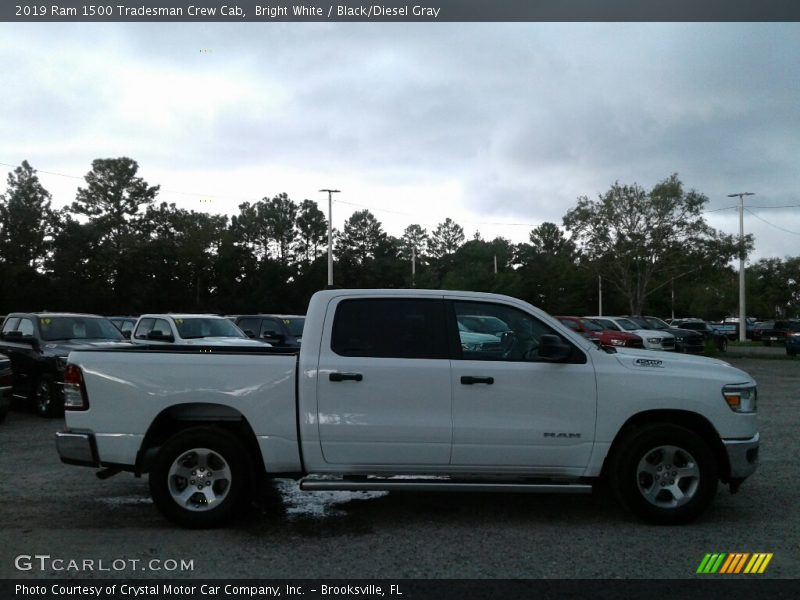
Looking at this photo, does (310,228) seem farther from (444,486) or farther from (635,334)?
(444,486)

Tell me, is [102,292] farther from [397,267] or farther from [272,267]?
[397,267]

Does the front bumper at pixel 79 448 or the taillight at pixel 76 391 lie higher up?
the taillight at pixel 76 391

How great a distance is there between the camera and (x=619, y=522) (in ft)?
19.3

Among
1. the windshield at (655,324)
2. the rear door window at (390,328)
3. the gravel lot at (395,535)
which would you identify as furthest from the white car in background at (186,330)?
the windshield at (655,324)

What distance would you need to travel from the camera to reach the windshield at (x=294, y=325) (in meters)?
18.7

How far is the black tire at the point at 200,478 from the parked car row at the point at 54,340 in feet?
17.4

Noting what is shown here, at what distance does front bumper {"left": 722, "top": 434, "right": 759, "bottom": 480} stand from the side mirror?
1.50 m

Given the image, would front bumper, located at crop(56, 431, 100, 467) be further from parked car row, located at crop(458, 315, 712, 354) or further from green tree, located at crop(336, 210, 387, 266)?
green tree, located at crop(336, 210, 387, 266)

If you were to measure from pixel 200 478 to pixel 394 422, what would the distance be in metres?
1.62

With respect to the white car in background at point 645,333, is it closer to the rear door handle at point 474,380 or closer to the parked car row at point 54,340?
the parked car row at point 54,340

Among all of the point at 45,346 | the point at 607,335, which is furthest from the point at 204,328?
the point at 607,335

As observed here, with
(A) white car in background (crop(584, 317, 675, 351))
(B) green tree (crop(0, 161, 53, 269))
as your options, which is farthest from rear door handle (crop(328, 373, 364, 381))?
(B) green tree (crop(0, 161, 53, 269))

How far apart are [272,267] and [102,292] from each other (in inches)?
599

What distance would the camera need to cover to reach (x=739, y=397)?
19.0 ft
